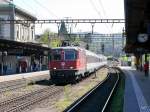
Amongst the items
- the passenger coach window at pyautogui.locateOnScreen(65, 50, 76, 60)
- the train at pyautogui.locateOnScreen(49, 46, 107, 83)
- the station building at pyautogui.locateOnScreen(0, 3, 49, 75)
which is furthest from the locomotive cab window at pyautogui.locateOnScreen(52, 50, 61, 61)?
the station building at pyautogui.locateOnScreen(0, 3, 49, 75)

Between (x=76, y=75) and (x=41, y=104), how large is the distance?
13.9 m

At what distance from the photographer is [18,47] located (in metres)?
48.2

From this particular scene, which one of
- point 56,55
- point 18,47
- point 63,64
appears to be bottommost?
point 63,64

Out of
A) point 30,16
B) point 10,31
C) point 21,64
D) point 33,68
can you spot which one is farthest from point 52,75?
point 30,16

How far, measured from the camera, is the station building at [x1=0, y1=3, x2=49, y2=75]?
50.3 metres

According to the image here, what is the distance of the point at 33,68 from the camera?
61.3 m

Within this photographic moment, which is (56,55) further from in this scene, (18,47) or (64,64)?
(18,47)

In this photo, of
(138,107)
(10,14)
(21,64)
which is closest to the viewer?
(138,107)

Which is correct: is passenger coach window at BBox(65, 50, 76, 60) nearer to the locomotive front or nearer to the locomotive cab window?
the locomotive front

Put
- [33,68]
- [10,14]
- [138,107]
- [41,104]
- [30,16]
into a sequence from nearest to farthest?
[138,107], [41,104], [33,68], [10,14], [30,16]

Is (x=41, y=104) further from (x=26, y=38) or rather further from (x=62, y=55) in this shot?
(x=26, y=38)

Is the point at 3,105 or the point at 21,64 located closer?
the point at 3,105

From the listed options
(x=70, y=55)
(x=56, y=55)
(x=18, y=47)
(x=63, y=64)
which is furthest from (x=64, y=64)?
(x=18, y=47)

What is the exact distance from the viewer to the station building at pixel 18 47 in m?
50.3
